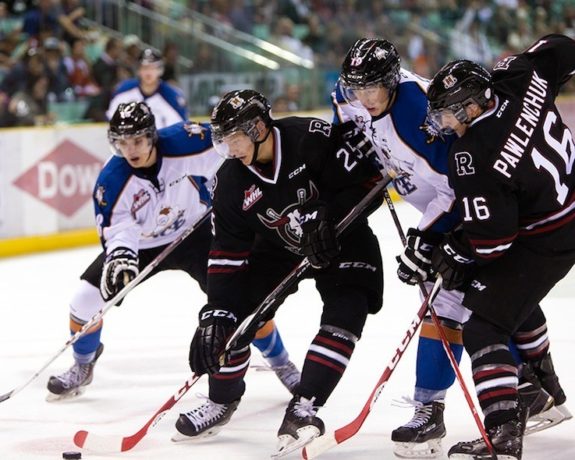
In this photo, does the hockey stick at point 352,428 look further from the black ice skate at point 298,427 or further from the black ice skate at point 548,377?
the black ice skate at point 548,377

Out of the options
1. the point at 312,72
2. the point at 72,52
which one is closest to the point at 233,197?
the point at 72,52

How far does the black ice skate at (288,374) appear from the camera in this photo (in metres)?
4.08

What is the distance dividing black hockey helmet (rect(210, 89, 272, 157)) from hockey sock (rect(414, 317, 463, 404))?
767 millimetres

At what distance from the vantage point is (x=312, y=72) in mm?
9414

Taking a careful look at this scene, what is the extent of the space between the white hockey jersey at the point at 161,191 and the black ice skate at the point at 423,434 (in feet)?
3.97

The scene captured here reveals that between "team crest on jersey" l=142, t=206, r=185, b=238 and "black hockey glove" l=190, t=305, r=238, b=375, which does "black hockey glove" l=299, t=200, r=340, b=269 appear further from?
"team crest on jersey" l=142, t=206, r=185, b=238

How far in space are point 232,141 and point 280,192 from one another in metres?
0.22

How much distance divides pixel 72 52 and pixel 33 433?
5241 mm

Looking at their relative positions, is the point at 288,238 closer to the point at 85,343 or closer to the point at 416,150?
the point at 416,150

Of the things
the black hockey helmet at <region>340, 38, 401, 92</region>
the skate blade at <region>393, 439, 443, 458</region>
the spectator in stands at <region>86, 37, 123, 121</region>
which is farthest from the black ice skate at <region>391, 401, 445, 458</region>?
the spectator in stands at <region>86, 37, 123, 121</region>

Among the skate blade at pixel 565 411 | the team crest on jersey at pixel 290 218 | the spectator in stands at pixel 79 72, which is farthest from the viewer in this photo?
the spectator in stands at pixel 79 72

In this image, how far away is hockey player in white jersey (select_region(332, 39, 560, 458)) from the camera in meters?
3.24

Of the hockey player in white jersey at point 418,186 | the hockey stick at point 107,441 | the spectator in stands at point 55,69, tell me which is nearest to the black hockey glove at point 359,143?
the hockey player in white jersey at point 418,186

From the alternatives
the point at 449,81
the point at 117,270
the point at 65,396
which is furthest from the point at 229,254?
the point at 65,396
